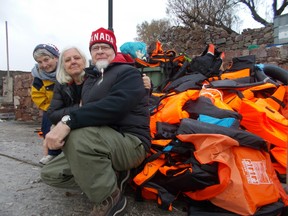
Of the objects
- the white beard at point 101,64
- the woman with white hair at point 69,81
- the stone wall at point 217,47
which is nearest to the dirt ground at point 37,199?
the woman with white hair at point 69,81

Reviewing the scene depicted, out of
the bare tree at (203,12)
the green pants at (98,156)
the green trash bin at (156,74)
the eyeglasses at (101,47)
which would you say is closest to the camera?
the green pants at (98,156)

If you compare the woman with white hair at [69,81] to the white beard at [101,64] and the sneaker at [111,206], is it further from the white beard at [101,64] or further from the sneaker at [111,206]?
the sneaker at [111,206]

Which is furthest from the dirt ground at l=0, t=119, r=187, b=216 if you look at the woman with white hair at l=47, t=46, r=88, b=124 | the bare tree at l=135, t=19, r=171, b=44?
the bare tree at l=135, t=19, r=171, b=44

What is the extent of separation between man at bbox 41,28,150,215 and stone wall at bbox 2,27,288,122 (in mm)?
3641

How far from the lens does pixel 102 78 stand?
2.30 metres

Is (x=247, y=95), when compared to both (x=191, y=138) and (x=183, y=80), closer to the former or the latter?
(x=183, y=80)

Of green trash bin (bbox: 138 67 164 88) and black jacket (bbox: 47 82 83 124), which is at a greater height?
green trash bin (bbox: 138 67 164 88)

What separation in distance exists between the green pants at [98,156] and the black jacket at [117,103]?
6cm

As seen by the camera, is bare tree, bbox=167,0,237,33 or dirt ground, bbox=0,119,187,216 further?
bare tree, bbox=167,0,237,33

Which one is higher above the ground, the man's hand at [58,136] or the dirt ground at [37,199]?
the man's hand at [58,136]

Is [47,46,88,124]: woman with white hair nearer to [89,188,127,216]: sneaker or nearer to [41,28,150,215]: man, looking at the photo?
[41,28,150,215]: man

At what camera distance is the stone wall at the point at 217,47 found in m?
5.30

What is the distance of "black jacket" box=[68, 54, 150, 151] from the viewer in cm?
203

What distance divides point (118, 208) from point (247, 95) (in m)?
1.63
